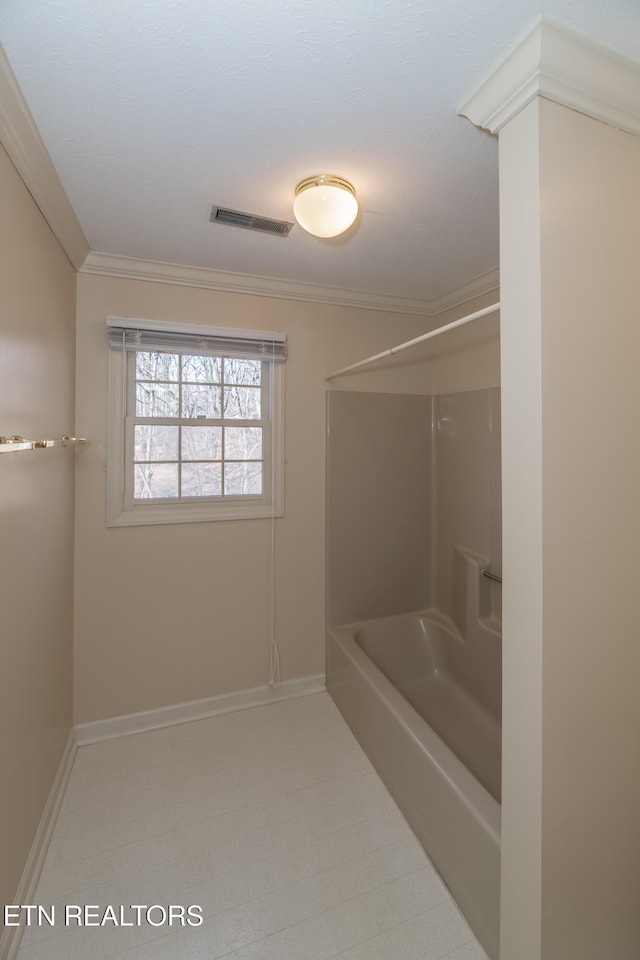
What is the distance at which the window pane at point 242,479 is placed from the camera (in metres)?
2.38

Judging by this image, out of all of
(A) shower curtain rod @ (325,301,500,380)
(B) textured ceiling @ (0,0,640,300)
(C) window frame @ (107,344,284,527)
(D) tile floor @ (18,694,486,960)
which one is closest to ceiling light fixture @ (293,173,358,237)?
(B) textured ceiling @ (0,0,640,300)

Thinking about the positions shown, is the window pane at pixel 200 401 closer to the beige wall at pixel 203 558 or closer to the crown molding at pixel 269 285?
the beige wall at pixel 203 558

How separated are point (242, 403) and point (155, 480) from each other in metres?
0.67

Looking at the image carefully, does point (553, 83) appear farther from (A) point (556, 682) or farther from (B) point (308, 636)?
(B) point (308, 636)

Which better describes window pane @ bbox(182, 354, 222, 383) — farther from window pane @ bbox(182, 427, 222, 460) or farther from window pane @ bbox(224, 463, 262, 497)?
window pane @ bbox(224, 463, 262, 497)

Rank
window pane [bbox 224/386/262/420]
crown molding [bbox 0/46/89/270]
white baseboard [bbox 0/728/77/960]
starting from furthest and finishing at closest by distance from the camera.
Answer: window pane [bbox 224/386/262/420] < white baseboard [bbox 0/728/77/960] < crown molding [bbox 0/46/89/270]

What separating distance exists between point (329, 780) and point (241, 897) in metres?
0.57

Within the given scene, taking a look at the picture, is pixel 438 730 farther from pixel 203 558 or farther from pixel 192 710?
pixel 203 558

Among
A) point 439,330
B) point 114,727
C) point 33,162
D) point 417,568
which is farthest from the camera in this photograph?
point 417,568

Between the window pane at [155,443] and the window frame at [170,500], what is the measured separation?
41 millimetres

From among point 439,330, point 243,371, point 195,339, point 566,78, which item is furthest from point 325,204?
point 243,371

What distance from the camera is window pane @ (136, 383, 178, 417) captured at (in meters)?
2.18

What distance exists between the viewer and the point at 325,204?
1371 millimetres

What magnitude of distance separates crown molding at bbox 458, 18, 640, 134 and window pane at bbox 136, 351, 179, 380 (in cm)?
178
